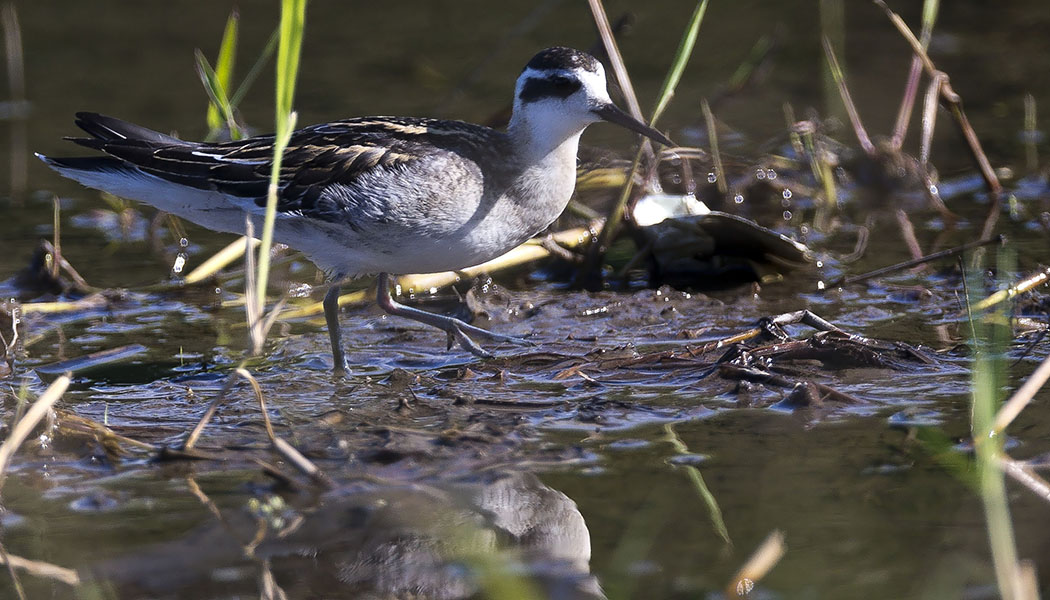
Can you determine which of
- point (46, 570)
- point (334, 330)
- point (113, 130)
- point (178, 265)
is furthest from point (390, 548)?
point (178, 265)

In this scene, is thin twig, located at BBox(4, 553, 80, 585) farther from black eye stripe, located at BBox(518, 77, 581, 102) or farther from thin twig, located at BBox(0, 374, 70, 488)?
black eye stripe, located at BBox(518, 77, 581, 102)

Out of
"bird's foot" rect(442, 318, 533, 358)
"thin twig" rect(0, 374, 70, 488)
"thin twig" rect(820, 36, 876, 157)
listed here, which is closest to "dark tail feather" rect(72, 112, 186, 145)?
"bird's foot" rect(442, 318, 533, 358)

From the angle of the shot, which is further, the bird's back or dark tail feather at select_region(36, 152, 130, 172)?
dark tail feather at select_region(36, 152, 130, 172)

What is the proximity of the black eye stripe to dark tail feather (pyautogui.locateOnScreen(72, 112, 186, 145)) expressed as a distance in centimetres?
187

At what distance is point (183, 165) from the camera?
Answer: 656 centimetres

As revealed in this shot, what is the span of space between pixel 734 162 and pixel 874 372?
3.43 m

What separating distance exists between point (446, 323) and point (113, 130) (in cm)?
204

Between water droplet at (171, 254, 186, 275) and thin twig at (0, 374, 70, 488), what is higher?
thin twig at (0, 374, 70, 488)

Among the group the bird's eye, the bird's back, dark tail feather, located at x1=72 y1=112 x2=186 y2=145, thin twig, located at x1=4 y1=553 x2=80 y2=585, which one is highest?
the bird's eye

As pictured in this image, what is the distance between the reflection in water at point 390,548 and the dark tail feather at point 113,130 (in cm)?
289

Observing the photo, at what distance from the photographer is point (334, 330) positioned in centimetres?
648

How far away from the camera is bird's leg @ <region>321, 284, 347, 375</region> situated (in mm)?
6414

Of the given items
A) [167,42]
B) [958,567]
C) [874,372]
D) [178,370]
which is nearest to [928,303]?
[874,372]

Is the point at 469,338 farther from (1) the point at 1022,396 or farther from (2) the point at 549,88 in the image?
(1) the point at 1022,396
